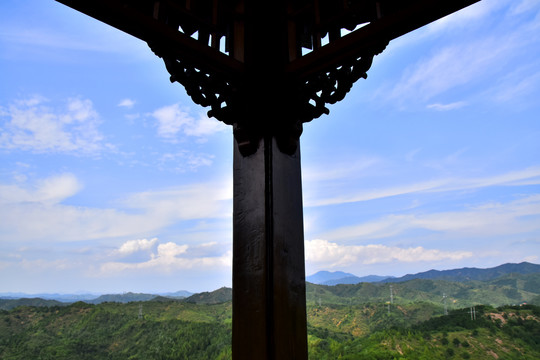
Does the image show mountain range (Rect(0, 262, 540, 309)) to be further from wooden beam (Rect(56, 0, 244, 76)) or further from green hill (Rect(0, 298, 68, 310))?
wooden beam (Rect(56, 0, 244, 76))

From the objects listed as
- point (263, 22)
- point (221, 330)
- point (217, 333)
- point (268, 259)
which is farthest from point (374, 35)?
point (217, 333)

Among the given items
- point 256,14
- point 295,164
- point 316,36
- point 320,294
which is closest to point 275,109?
point 295,164

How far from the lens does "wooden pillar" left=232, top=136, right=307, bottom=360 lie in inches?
63.1

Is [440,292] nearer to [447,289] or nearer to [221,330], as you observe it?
[447,289]

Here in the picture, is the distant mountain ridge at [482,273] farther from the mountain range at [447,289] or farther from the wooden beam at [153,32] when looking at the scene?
the wooden beam at [153,32]

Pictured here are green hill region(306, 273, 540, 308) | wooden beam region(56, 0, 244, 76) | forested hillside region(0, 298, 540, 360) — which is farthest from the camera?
green hill region(306, 273, 540, 308)

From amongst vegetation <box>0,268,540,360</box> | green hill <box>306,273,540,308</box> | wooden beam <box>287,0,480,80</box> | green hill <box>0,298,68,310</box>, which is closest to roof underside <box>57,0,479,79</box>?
wooden beam <box>287,0,480,80</box>

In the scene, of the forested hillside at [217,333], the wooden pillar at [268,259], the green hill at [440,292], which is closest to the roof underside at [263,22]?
the wooden pillar at [268,259]

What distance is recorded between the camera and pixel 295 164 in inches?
73.9

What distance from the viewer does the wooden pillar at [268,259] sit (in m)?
1.60

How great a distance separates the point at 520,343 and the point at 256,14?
1057 inches

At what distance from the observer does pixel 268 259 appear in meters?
1.65

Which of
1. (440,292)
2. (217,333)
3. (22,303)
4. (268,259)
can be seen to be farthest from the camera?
(440,292)

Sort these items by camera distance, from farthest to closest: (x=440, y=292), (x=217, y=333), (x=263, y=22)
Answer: (x=440, y=292) → (x=217, y=333) → (x=263, y=22)
